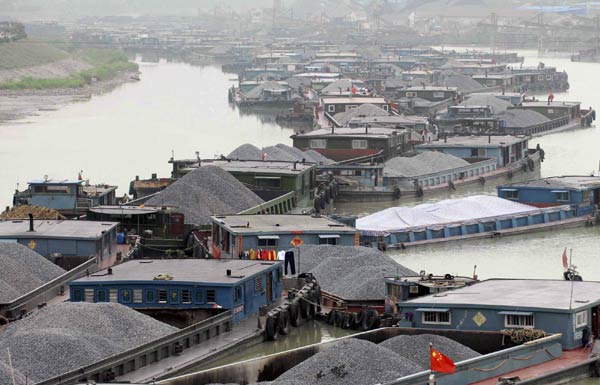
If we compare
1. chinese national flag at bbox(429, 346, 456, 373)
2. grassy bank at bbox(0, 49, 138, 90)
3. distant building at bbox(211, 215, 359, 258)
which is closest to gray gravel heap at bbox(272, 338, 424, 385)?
chinese national flag at bbox(429, 346, 456, 373)

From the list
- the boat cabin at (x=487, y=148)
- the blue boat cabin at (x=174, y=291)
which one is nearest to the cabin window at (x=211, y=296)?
the blue boat cabin at (x=174, y=291)

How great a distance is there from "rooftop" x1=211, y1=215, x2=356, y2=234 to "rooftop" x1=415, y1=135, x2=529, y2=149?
49.5ft

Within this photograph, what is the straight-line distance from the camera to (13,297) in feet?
67.9

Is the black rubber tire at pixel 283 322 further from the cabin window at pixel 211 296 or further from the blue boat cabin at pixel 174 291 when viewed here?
the cabin window at pixel 211 296

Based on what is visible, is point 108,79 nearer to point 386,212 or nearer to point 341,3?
point 386,212

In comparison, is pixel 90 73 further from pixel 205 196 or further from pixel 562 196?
pixel 205 196

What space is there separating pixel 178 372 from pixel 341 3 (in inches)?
6967

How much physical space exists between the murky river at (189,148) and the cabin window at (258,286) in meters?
0.74

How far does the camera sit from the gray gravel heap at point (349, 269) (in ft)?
71.8

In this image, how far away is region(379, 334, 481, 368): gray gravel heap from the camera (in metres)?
17.3

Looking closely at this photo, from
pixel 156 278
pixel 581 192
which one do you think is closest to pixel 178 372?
pixel 156 278

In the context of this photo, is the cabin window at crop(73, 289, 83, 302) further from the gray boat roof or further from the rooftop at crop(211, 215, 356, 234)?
the rooftop at crop(211, 215, 356, 234)

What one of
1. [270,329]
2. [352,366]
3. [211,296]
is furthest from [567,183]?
[352,366]

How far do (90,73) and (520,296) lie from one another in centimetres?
6484
